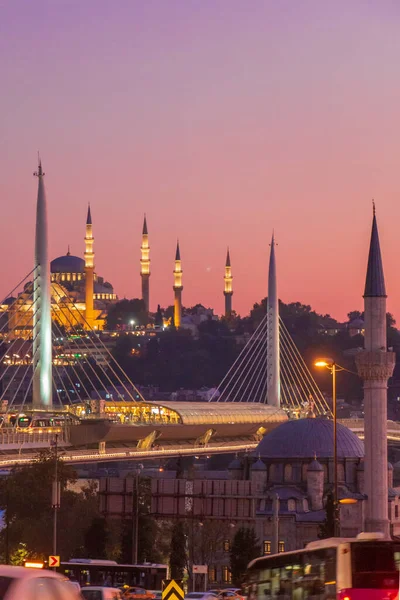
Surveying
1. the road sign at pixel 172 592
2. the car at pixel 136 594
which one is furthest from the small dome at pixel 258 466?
the road sign at pixel 172 592

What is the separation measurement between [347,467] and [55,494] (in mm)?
47060

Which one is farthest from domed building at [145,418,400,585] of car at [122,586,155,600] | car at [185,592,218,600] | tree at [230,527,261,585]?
car at [185,592,218,600]

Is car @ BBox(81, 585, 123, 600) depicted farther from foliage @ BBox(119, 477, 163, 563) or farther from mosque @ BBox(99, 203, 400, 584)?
mosque @ BBox(99, 203, 400, 584)

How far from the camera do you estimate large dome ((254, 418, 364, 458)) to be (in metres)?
101

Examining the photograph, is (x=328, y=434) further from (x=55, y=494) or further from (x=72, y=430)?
(x=55, y=494)

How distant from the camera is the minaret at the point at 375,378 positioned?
9025 cm

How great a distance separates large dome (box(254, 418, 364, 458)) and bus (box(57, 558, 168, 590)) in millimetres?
47205

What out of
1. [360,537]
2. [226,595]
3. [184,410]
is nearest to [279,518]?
[226,595]

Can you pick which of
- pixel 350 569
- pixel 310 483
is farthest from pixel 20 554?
pixel 350 569

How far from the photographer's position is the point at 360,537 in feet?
91.5

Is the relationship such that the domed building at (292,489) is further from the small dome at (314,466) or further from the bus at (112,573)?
the bus at (112,573)

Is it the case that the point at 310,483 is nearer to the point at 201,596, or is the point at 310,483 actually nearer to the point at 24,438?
the point at 24,438

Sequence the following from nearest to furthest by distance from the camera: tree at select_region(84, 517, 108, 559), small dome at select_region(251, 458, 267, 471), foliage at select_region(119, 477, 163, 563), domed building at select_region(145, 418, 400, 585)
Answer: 1. foliage at select_region(119, 477, 163, 563)
2. tree at select_region(84, 517, 108, 559)
3. domed building at select_region(145, 418, 400, 585)
4. small dome at select_region(251, 458, 267, 471)

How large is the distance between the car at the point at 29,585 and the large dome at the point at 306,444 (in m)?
80.7
